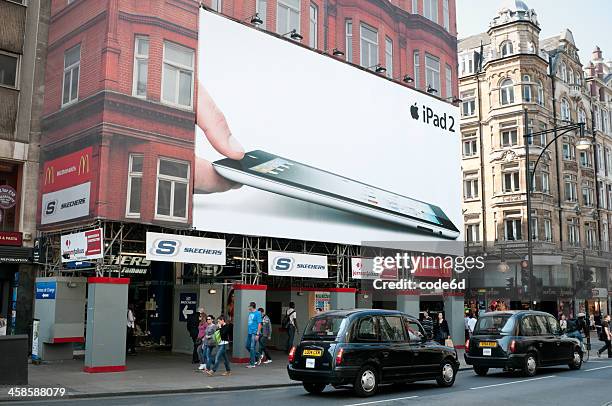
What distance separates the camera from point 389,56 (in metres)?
30.1

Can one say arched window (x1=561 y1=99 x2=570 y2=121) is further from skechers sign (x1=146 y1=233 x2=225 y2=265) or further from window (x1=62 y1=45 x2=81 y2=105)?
window (x1=62 y1=45 x2=81 y2=105)

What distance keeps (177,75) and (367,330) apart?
11.7 metres

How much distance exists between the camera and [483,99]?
48.6 metres

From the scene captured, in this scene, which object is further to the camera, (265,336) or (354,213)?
(354,213)

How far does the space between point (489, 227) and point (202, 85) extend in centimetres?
3071

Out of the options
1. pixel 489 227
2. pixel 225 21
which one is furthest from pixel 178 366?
pixel 489 227

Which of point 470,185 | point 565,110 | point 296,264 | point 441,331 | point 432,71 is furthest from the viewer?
point 565,110

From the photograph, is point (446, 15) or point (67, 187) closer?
point (67, 187)

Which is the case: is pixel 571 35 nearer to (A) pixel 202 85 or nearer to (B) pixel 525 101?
(B) pixel 525 101

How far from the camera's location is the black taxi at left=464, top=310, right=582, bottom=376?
56.3 ft

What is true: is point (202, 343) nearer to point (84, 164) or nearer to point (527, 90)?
point (84, 164)

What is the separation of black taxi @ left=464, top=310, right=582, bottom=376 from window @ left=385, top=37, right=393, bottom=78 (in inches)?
590

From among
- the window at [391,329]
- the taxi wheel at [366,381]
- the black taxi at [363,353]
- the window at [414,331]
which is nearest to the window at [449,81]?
the window at [414,331]

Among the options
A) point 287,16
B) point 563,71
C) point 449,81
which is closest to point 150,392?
point 287,16
